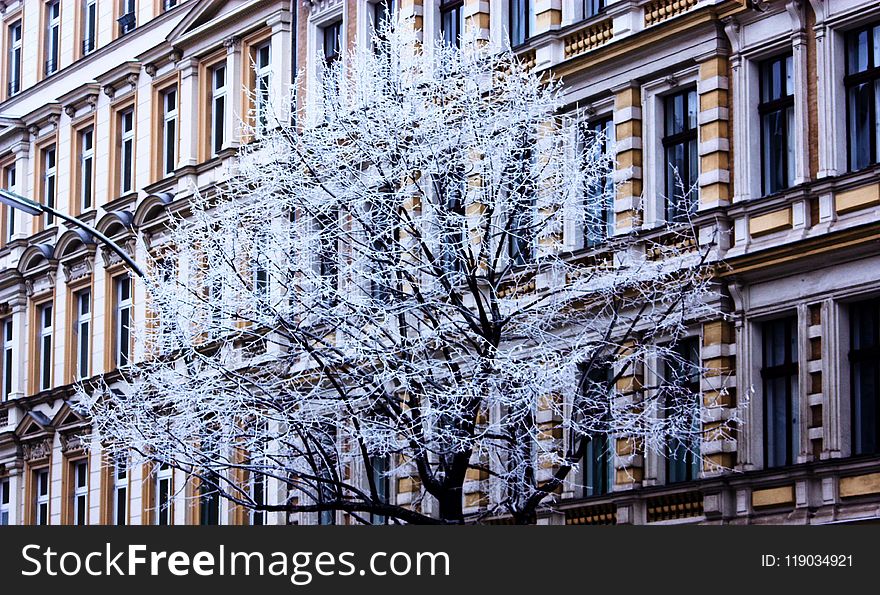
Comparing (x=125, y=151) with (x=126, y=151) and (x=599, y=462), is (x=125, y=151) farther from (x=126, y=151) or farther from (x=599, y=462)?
(x=599, y=462)

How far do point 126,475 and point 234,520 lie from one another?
526cm

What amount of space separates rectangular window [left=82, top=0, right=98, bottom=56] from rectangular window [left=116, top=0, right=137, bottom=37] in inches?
54.2

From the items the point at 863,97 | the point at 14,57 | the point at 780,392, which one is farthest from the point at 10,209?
the point at 863,97

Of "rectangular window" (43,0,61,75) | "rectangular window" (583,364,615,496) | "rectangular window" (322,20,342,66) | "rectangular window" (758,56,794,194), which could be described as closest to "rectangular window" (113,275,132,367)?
"rectangular window" (43,0,61,75)

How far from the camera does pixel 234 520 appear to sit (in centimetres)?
4478

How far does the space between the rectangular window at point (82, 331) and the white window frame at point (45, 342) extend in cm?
122

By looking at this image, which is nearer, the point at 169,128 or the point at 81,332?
the point at 169,128

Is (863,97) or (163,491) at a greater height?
(863,97)

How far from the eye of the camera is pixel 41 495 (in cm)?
5316

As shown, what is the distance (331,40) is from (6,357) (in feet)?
51.8

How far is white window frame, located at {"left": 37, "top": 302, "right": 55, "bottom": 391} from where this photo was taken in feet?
177

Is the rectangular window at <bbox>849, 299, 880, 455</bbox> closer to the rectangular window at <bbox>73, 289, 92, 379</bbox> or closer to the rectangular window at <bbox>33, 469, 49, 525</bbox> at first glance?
the rectangular window at <bbox>73, 289, 92, 379</bbox>
